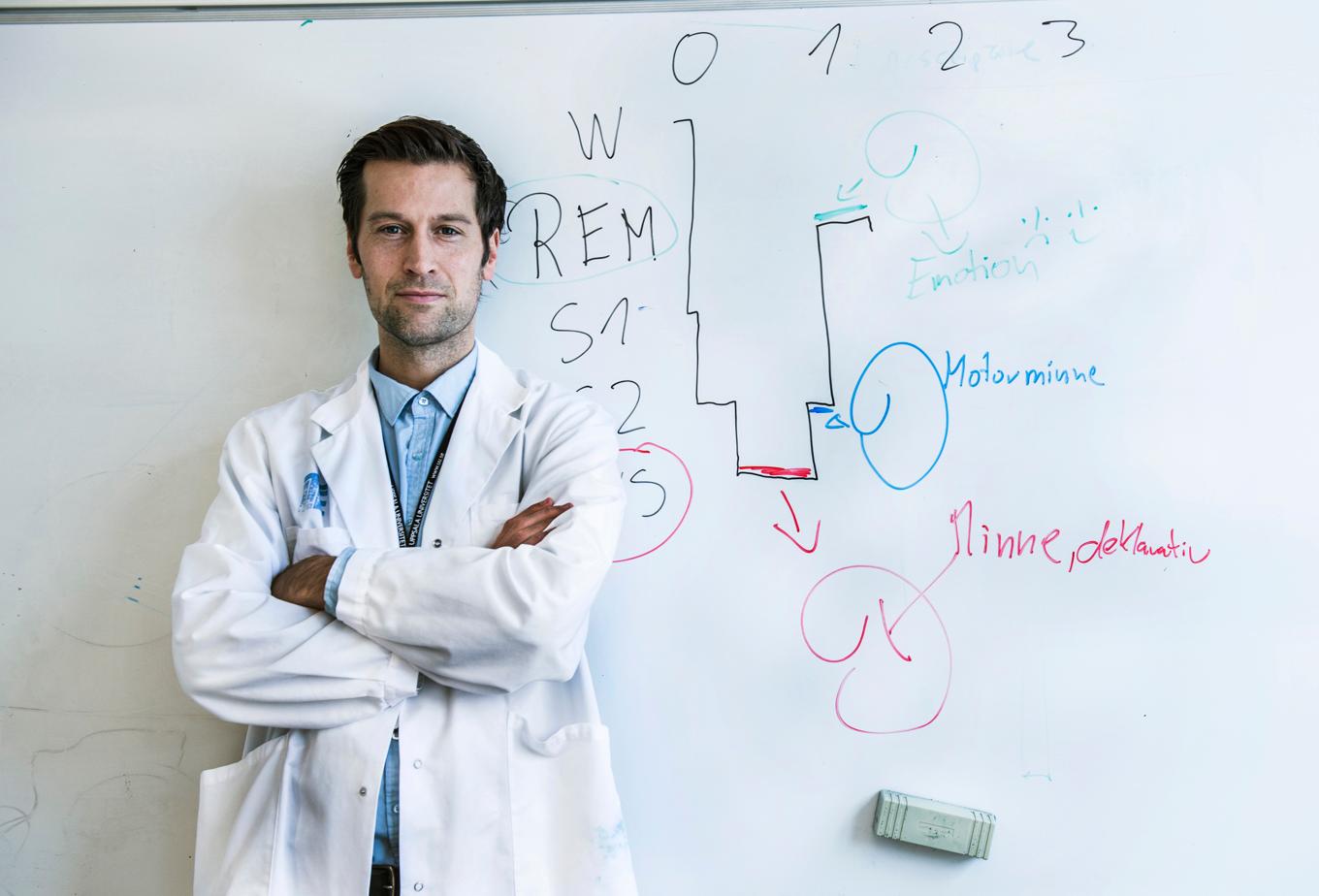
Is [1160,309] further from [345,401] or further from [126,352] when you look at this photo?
[126,352]

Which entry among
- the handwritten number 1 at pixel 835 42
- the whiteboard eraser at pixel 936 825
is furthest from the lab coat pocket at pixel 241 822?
the handwritten number 1 at pixel 835 42

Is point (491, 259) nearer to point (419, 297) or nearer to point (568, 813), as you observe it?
point (419, 297)

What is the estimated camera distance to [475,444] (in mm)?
1440

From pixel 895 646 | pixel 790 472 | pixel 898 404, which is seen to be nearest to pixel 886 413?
pixel 898 404

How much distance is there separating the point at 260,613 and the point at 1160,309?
5.04 feet

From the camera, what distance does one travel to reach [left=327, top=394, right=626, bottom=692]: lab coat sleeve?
4.11 feet

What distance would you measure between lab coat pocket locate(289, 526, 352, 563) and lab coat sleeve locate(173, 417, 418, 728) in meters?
0.08

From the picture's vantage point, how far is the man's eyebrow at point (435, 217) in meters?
1.45

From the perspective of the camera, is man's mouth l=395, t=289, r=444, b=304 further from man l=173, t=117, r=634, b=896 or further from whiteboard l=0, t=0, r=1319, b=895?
whiteboard l=0, t=0, r=1319, b=895

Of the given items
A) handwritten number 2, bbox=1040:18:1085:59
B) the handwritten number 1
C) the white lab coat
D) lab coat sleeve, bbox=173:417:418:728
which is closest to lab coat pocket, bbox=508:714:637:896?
the white lab coat

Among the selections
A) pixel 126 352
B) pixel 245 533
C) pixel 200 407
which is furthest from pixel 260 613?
pixel 126 352

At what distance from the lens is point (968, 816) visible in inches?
59.2

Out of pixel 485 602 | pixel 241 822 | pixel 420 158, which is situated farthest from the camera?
pixel 420 158

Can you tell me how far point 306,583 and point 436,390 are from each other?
0.36 metres
